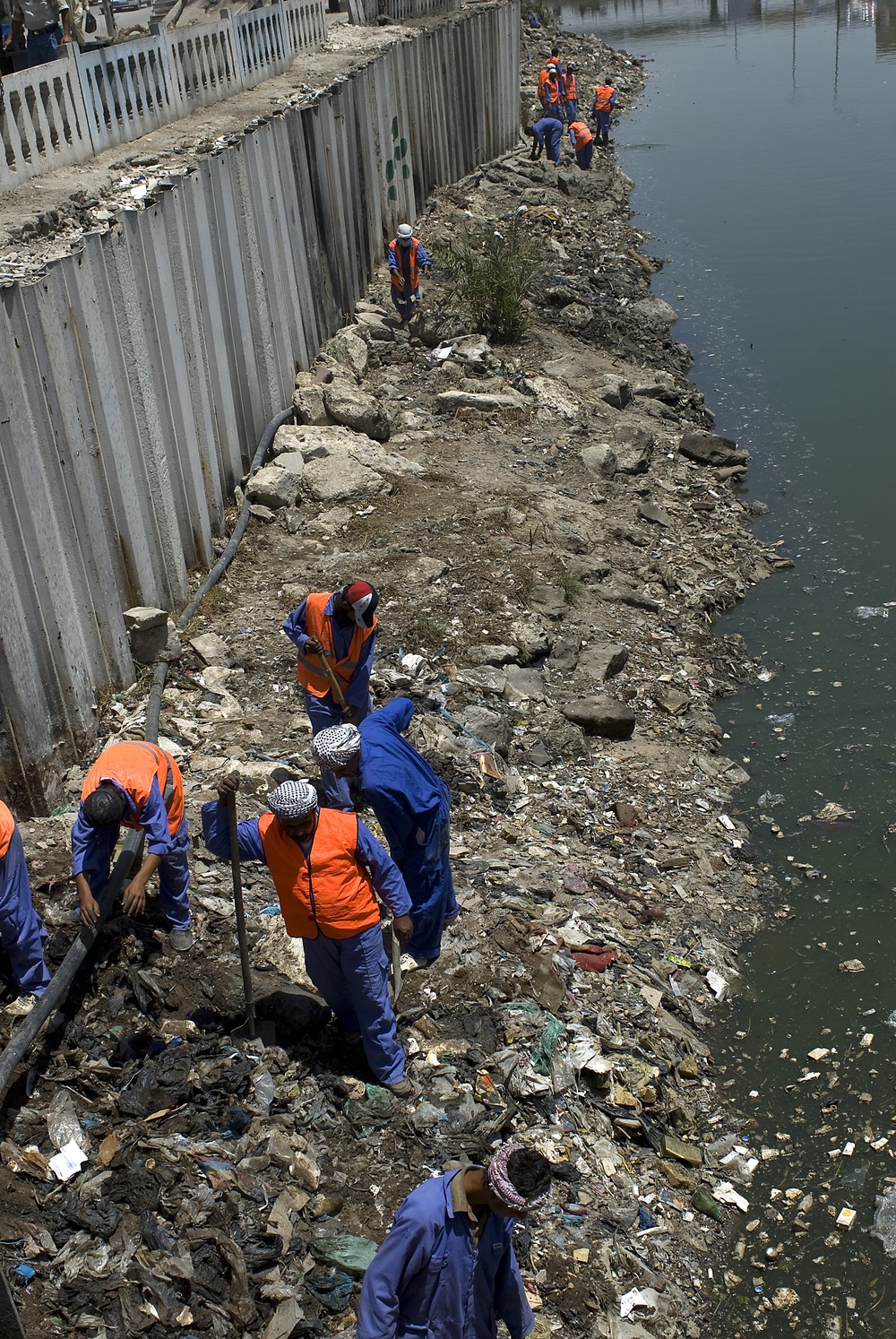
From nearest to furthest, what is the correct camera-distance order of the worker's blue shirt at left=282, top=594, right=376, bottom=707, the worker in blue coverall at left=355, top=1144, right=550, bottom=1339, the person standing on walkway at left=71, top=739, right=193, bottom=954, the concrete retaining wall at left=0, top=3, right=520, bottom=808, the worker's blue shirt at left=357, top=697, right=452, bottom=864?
Result: the worker in blue coverall at left=355, top=1144, right=550, bottom=1339
the person standing on walkway at left=71, top=739, right=193, bottom=954
the worker's blue shirt at left=357, top=697, right=452, bottom=864
the concrete retaining wall at left=0, top=3, right=520, bottom=808
the worker's blue shirt at left=282, top=594, right=376, bottom=707

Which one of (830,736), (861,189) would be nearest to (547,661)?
(830,736)

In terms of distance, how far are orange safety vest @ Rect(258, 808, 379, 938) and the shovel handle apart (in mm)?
111

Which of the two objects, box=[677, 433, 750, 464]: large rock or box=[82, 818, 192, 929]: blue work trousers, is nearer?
box=[82, 818, 192, 929]: blue work trousers

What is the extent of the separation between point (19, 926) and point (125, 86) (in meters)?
8.51

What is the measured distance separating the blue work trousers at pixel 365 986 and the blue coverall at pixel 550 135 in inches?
746

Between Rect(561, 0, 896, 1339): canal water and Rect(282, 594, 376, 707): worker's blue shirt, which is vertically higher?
Rect(282, 594, 376, 707): worker's blue shirt

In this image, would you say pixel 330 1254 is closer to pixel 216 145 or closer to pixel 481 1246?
pixel 481 1246

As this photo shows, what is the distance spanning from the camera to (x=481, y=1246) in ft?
9.56

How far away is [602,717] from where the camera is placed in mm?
7211

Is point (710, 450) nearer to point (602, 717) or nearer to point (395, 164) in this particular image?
point (602, 717)

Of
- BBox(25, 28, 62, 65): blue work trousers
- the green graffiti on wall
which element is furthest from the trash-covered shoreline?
BBox(25, 28, 62, 65): blue work trousers

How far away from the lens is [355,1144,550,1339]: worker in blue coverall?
2.88m

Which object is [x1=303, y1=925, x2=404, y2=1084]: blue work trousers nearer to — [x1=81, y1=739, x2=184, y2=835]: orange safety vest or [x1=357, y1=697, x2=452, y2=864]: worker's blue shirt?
[x1=357, y1=697, x2=452, y2=864]: worker's blue shirt

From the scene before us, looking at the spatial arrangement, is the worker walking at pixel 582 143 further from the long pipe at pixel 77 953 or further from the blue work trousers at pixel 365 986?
the blue work trousers at pixel 365 986
